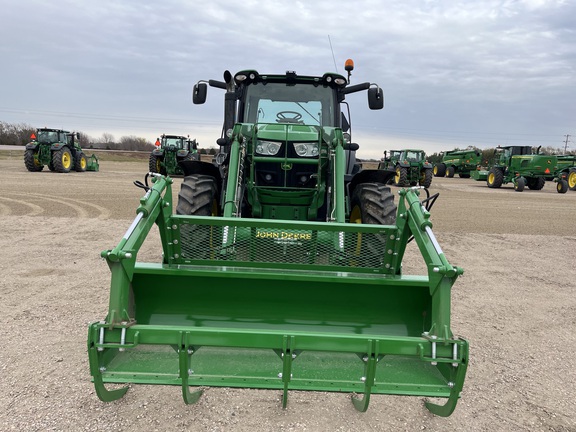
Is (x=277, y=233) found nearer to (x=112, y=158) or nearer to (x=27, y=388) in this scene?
(x=27, y=388)

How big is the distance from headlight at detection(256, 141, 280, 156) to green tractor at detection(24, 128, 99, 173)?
1963 centimetres

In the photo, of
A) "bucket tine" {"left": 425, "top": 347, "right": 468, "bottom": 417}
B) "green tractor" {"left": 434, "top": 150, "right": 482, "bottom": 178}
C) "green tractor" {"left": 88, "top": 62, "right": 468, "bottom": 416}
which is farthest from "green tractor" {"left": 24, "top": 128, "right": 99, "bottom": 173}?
"green tractor" {"left": 434, "top": 150, "right": 482, "bottom": 178}

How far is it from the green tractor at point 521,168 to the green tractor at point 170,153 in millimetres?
16735

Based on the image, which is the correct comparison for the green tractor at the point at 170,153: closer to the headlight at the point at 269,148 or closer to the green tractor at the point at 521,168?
the green tractor at the point at 521,168

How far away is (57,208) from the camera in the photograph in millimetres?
10461

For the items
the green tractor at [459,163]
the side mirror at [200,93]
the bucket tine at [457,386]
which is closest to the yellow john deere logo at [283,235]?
the bucket tine at [457,386]

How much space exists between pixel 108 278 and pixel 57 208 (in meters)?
6.38

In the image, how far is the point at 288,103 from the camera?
5.39m

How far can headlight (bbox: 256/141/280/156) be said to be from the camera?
451 cm

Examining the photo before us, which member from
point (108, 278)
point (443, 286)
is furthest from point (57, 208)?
point (443, 286)

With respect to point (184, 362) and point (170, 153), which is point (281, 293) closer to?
point (184, 362)

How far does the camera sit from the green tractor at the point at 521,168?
2272cm

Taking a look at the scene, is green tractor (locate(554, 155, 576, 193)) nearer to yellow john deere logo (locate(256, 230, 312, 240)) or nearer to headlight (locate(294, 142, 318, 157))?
headlight (locate(294, 142, 318, 157))

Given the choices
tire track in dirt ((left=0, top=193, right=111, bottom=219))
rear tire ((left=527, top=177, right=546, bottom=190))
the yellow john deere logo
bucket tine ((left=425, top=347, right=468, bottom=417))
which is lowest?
tire track in dirt ((left=0, top=193, right=111, bottom=219))
